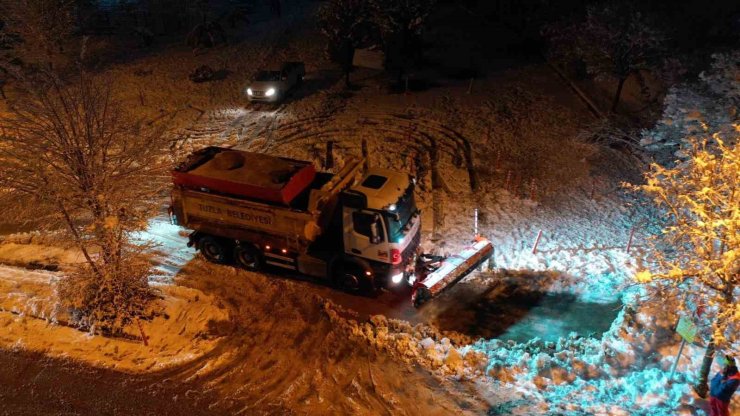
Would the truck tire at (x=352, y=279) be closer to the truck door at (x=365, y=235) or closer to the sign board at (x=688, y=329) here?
the truck door at (x=365, y=235)

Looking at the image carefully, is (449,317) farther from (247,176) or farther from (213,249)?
(213,249)

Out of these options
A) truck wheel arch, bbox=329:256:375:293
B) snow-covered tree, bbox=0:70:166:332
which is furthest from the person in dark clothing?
snow-covered tree, bbox=0:70:166:332

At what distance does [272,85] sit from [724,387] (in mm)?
21998

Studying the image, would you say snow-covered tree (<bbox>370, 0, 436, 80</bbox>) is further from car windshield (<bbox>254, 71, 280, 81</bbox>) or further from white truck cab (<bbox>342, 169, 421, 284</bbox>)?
white truck cab (<bbox>342, 169, 421, 284</bbox>)

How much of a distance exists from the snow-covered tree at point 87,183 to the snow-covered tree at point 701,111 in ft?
48.9

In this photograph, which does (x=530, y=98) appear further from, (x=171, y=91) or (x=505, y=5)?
(x=171, y=91)

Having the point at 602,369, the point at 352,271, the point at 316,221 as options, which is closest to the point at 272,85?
the point at 316,221

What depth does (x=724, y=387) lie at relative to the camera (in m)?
9.02

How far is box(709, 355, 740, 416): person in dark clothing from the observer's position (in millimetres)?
8992

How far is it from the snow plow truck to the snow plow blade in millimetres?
25

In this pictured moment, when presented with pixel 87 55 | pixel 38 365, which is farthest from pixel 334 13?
pixel 38 365

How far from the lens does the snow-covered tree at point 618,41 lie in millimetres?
21438

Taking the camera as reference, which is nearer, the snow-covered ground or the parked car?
the snow-covered ground

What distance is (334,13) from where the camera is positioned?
25.8 metres
